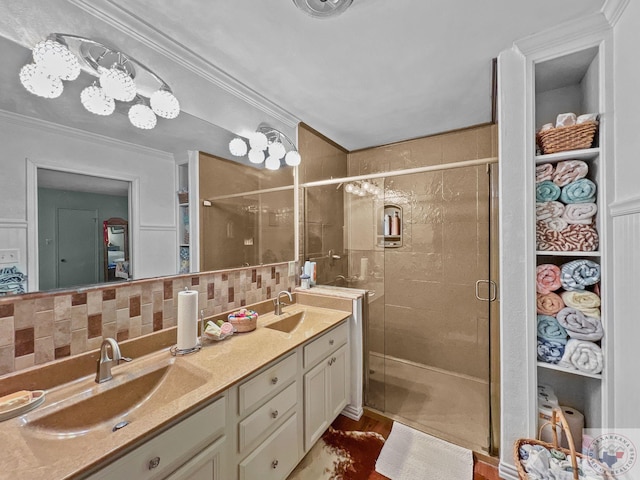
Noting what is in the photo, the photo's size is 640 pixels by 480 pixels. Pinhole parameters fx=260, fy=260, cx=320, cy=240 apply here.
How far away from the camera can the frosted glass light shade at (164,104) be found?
4.48 feet

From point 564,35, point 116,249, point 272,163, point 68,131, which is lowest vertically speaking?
point 116,249

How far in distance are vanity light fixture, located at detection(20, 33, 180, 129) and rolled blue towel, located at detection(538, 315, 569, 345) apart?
2.32 metres

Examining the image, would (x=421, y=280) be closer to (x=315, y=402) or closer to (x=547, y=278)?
(x=547, y=278)

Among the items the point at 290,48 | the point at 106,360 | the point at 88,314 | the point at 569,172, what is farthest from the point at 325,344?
the point at 290,48

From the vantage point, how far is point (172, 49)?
1.46 meters

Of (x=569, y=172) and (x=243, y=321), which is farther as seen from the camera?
(x=243, y=321)

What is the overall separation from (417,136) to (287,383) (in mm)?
2559

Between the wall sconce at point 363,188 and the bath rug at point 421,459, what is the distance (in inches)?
75.9

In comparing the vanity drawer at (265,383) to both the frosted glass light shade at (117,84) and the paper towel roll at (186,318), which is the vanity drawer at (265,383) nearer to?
the paper towel roll at (186,318)

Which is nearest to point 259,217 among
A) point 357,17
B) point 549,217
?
point 357,17

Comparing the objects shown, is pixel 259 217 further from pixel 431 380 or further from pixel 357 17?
pixel 431 380

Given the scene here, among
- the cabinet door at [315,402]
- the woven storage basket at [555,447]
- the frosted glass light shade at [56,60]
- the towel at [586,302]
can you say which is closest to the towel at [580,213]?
the towel at [586,302]

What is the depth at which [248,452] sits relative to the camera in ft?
3.76

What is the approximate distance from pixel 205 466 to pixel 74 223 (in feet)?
3.62
